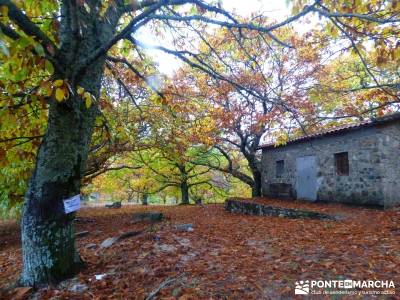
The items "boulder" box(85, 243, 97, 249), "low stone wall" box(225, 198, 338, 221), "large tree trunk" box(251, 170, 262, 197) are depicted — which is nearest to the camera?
"boulder" box(85, 243, 97, 249)

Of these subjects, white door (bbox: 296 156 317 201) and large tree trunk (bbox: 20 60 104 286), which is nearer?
large tree trunk (bbox: 20 60 104 286)

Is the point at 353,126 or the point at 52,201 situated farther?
the point at 353,126

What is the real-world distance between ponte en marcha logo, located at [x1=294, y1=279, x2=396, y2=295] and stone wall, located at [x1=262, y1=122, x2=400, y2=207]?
25.3ft

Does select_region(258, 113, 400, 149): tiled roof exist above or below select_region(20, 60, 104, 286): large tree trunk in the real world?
above

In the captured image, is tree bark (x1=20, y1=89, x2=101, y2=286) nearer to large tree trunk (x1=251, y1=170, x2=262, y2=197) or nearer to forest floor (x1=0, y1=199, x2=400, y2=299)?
forest floor (x1=0, y1=199, x2=400, y2=299)

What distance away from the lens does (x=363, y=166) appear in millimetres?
11000

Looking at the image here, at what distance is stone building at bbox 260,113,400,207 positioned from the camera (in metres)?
10.4

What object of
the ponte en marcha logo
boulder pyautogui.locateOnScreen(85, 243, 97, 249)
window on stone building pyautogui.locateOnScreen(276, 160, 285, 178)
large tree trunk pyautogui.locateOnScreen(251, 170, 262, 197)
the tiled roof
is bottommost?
boulder pyautogui.locateOnScreen(85, 243, 97, 249)

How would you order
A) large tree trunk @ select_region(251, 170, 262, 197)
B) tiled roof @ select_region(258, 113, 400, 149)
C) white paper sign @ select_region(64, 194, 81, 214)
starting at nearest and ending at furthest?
white paper sign @ select_region(64, 194, 81, 214) < tiled roof @ select_region(258, 113, 400, 149) < large tree trunk @ select_region(251, 170, 262, 197)

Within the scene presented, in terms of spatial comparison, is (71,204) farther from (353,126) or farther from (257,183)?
(257,183)

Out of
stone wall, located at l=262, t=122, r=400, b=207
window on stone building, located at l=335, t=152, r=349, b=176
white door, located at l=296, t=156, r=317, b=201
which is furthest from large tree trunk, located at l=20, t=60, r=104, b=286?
white door, located at l=296, t=156, r=317, b=201

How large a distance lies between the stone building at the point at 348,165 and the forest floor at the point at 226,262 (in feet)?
10.9

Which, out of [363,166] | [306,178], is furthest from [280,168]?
[363,166]

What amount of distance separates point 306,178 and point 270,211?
3.49m
